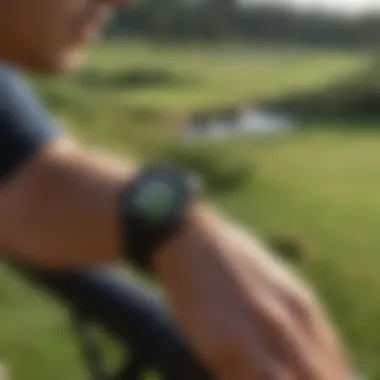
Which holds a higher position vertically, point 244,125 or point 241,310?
point 244,125

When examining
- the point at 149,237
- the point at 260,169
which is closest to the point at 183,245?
the point at 149,237

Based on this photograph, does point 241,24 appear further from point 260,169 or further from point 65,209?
point 65,209

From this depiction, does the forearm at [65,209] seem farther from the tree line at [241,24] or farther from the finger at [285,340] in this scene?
the tree line at [241,24]

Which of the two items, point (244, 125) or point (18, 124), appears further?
point (244, 125)

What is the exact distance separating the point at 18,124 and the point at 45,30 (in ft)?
0.21

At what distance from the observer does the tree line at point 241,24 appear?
0.93 metres

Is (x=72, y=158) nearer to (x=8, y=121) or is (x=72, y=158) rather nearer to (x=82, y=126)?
(x=8, y=121)

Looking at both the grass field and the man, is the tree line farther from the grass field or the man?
the man

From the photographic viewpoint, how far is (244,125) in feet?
3.24

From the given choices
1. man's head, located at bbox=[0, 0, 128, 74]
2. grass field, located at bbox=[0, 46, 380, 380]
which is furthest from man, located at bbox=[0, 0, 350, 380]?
grass field, located at bbox=[0, 46, 380, 380]

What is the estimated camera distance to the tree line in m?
0.93

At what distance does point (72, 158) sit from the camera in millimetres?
304

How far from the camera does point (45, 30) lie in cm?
27

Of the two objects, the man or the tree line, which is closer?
the man
